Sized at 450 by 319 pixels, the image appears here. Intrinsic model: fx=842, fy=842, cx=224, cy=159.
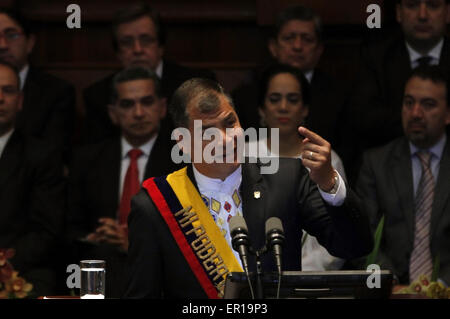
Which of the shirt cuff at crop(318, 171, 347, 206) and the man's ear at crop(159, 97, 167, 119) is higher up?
the man's ear at crop(159, 97, 167, 119)

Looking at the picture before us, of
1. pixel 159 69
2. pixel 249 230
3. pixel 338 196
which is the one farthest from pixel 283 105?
pixel 338 196

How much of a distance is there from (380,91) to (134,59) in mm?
1275

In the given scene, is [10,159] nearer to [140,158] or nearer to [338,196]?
[140,158]

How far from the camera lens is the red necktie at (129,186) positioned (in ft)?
13.0

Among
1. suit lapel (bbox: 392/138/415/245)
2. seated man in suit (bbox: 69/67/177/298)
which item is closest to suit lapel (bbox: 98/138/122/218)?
seated man in suit (bbox: 69/67/177/298)

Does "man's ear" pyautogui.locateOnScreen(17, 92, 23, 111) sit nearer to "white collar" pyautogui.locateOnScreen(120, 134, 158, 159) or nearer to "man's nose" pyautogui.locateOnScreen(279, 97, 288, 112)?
"white collar" pyautogui.locateOnScreen(120, 134, 158, 159)

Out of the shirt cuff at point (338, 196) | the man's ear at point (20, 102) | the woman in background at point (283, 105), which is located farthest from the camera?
the man's ear at point (20, 102)

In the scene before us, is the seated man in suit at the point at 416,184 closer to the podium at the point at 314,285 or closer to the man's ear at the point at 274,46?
the man's ear at the point at 274,46

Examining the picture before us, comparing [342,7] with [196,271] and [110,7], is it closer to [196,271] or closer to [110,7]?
[110,7]

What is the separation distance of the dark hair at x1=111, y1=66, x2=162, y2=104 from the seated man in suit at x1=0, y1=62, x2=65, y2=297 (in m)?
0.46

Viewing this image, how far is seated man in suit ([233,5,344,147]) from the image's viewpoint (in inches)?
165

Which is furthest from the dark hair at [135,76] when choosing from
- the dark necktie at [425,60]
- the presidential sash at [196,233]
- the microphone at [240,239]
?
the microphone at [240,239]

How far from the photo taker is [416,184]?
12.3 feet

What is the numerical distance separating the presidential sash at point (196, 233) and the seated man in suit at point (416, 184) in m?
1.27
